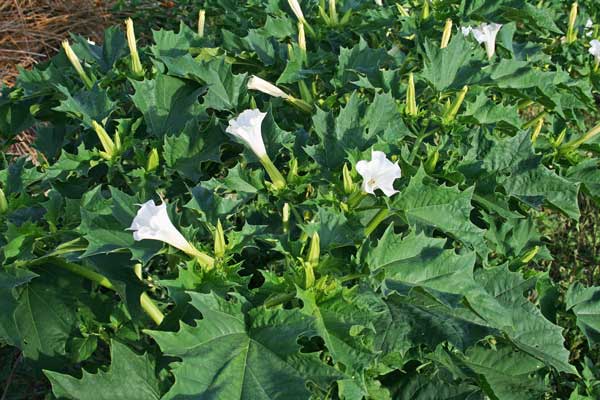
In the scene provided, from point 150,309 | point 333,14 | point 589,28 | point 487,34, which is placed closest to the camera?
point 150,309

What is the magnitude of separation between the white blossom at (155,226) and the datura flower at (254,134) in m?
0.33

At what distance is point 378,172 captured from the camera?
64.4 inches

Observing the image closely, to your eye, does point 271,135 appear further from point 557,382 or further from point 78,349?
point 557,382

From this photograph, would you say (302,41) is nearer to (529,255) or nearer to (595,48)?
(529,255)

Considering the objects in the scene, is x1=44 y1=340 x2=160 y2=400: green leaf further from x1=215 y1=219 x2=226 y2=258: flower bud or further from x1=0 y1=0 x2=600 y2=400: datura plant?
x1=215 y1=219 x2=226 y2=258: flower bud

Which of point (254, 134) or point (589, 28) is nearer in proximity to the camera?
point (254, 134)

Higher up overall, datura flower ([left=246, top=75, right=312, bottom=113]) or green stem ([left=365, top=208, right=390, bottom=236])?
datura flower ([left=246, top=75, right=312, bottom=113])

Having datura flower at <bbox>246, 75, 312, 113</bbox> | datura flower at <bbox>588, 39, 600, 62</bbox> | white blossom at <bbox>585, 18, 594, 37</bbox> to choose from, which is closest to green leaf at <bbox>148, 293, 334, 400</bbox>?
datura flower at <bbox>246, 75, 312, 113</bbox>

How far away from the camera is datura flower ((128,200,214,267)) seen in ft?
4.98

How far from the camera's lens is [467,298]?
5.03ft

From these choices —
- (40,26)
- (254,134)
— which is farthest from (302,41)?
(40,26)

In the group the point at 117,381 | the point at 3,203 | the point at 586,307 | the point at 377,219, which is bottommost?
the point at 586,307

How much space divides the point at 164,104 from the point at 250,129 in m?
0.40

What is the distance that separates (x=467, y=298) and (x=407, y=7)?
1504 millimetres
